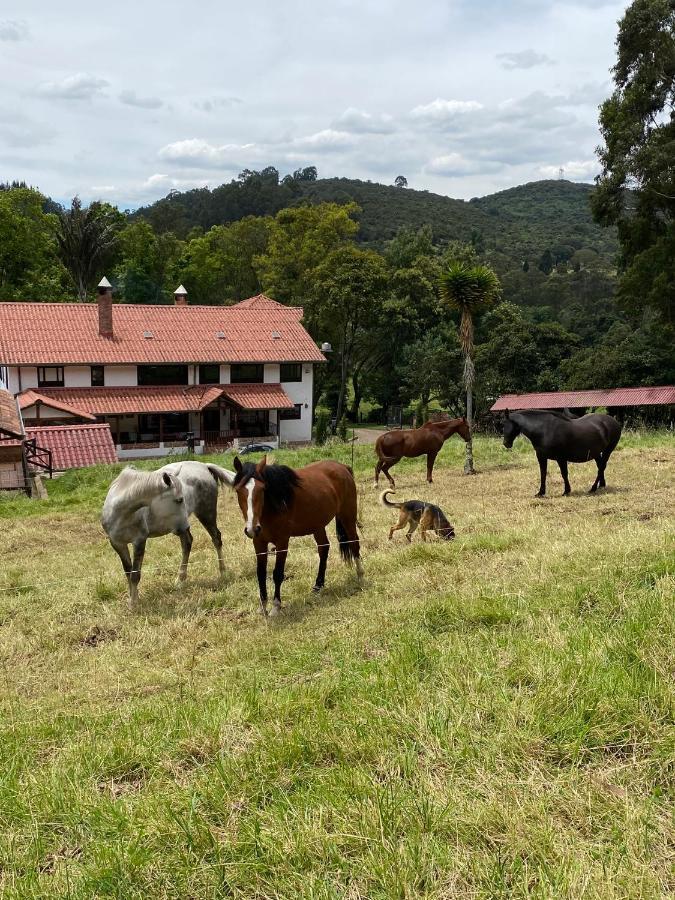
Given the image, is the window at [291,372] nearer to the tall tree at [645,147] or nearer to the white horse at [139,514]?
the tall tree at [645,147]

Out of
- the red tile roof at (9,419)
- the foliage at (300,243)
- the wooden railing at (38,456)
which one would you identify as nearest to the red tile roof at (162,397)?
the red tile roof at (9,419)

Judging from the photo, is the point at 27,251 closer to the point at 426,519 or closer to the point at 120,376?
the point at 120,376

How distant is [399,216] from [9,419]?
369 feet

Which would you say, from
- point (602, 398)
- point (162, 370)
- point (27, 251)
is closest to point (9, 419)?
point (162, 370)

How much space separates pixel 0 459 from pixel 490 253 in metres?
92.9

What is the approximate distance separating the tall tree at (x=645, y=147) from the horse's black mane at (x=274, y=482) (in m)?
26.1

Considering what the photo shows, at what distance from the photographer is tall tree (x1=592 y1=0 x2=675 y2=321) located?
90.5ft

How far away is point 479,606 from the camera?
616cm

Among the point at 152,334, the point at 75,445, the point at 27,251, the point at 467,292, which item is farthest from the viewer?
the point at 27,251

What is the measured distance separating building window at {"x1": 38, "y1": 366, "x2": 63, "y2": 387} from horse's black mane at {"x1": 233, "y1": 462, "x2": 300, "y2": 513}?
3087 centimetres

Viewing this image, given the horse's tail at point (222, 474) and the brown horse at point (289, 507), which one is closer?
the brown horse at point (289, 507)

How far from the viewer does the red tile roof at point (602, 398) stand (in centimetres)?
3127

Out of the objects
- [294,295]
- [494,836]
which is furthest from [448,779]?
[294,295]

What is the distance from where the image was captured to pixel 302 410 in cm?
4241
